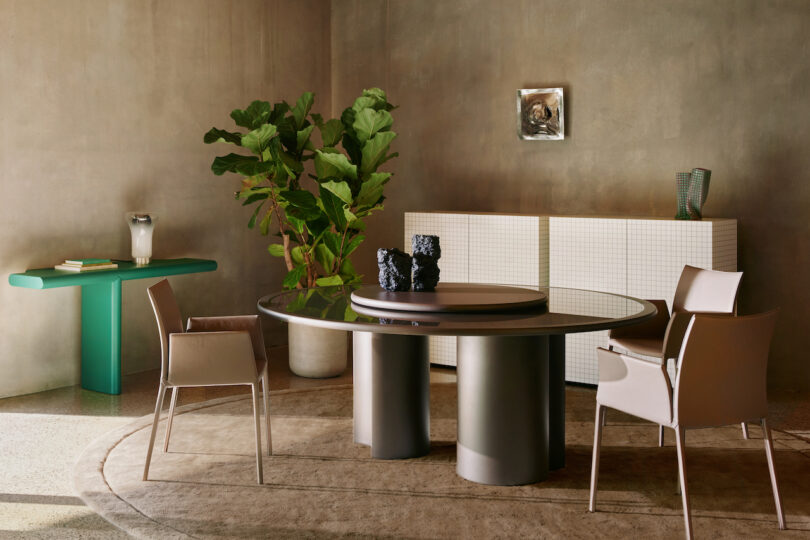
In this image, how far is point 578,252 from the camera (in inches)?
231

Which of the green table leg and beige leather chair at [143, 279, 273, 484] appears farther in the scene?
the green table leg

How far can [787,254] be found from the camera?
5695 millimetres

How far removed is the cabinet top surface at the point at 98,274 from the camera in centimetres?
525

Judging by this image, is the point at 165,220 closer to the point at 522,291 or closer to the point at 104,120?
the point at 104,120

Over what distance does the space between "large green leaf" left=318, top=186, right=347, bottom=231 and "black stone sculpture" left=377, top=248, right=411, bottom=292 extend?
1.86 m

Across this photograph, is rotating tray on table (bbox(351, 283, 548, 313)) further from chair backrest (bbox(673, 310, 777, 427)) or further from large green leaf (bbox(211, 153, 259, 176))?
large green leaf (bbox(211, 153, 259, 176))

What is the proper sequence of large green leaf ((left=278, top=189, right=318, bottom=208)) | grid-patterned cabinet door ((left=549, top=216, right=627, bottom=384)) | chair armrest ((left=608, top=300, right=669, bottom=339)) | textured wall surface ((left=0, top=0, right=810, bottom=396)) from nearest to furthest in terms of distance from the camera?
chair armrest ((left=608, top=300, right=669, bottom=339))
textured wall surface ((left=0, top=0, right=810, bottom=396))
grid-patterned cabinet door ((left=549, top=216, right=627, bottom=384))
large green leaf ((left=278, top=189, right=318, bottom=208))

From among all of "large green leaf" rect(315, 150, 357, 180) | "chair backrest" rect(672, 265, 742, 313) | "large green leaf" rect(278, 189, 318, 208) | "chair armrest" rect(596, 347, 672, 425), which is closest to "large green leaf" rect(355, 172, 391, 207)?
"large green leaf" rect(315, 150, 357, 180)

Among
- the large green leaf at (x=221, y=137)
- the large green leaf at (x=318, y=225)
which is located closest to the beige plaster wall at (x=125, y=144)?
the large green leaf at (x=221, y=137)

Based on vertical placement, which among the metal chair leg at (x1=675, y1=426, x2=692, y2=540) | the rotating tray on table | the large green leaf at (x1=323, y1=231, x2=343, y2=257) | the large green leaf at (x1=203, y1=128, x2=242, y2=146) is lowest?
the metal chair leg at (x1=675, y1=426, x2=692, y2=540)

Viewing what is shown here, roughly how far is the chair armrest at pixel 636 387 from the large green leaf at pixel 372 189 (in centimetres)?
274

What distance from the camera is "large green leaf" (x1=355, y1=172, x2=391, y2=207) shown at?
5.96 metres

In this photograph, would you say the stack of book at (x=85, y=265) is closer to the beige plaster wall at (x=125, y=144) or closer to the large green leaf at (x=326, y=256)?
the beige plaster wall at (x=125, y=144)

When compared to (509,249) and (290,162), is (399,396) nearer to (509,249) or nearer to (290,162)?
(509,249)
